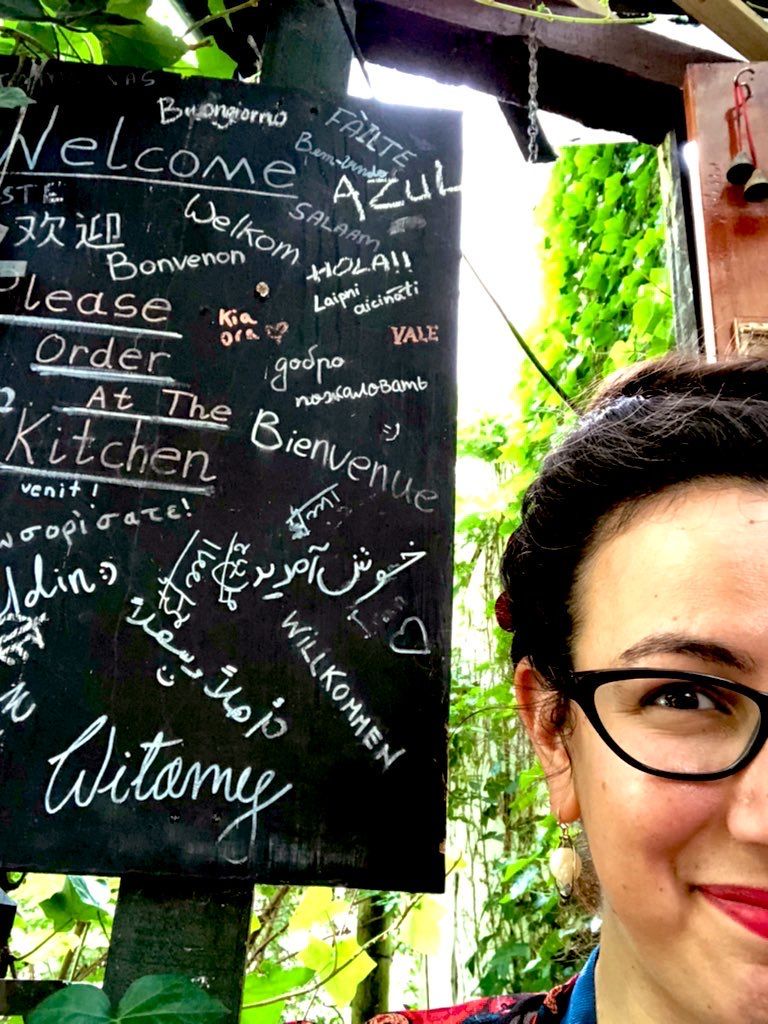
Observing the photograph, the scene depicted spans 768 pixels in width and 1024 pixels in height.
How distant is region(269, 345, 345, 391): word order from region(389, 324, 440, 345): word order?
0.11m

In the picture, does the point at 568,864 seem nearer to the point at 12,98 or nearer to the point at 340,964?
the point at 340,964

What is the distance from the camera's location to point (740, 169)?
178 centimetres

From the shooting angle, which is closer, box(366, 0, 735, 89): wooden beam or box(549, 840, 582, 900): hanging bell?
box(549, 840, 582, 900): hanging bell

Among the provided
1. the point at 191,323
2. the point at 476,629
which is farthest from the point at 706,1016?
the point at 476,629

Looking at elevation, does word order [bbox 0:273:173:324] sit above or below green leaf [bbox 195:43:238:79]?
below

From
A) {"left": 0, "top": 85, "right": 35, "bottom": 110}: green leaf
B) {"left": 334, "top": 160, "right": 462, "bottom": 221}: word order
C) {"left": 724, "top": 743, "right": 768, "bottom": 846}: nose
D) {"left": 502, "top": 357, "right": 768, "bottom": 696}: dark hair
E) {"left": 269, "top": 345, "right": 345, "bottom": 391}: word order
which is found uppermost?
{"left": 0, "top": 85, "right": 35, "bottom": 110}: green leaf

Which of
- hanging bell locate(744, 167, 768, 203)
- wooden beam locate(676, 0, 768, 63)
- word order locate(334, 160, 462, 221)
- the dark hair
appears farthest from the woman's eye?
wooden beam locate(676, 0, 768, 63)

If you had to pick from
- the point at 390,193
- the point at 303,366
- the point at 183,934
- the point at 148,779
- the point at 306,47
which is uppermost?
the point at 306,47

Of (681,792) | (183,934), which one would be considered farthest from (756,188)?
(183,934)

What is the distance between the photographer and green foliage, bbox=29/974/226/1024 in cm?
103

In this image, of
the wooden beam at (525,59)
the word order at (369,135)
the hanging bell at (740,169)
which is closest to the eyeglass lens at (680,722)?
the word order at (369,135)

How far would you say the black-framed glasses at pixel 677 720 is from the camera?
33.1 inches

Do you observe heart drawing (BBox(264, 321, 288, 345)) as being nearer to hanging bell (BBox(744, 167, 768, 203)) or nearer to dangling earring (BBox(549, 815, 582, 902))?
dangling earring (BBox(549, 815, 582, 902))

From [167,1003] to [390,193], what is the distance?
1.38m
